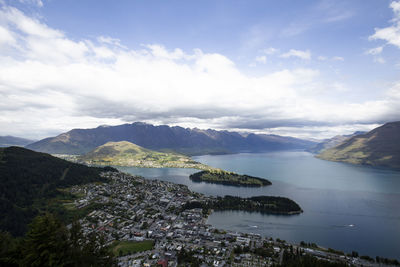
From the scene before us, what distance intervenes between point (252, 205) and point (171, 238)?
35.8 metres

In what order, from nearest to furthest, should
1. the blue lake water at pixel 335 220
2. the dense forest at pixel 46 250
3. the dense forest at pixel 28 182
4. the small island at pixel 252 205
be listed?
the dense forest at pixel 46 250, the blue lake water at pixel 335 220, the dense forest at pixel 28 182, the small island at pixel 252 205

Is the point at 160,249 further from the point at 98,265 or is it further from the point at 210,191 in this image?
the point at 210,191

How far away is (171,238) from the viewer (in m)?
48.1

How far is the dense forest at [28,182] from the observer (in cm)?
5250

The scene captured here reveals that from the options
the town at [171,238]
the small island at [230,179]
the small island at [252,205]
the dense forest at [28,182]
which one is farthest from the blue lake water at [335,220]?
the dense forest at [28,182]

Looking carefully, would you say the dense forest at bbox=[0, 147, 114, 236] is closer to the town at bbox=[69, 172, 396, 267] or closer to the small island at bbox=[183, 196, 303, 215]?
the town at bbox=[69, 172, 396, 267]

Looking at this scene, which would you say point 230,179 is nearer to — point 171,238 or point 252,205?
point 252,205

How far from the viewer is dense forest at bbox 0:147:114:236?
5250 centimetres

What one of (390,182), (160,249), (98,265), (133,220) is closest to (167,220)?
(133,220)

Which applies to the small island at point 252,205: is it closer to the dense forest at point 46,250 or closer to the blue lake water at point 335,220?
the blue lake water at point 335,220

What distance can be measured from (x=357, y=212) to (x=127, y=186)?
88.4m

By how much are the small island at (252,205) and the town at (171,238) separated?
3.60m

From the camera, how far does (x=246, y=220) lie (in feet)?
206

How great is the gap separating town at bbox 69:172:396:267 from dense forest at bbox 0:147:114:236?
34.4 ft
